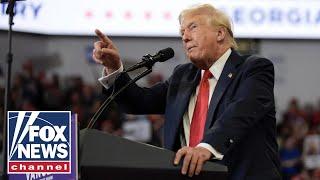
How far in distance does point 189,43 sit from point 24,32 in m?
1.98

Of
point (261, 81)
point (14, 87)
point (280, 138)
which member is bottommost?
point (280, 138)

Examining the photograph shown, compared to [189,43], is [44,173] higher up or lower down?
lower down

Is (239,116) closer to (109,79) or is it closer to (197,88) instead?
(197,88)

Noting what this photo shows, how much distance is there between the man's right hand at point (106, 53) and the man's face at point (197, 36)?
0.72 feet

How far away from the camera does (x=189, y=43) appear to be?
87.1 inches

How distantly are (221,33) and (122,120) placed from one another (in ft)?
15.2

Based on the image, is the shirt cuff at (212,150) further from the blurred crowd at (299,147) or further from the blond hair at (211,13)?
the blurred crowd at (299,147)

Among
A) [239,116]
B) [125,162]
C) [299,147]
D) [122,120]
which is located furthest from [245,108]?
[299,147]

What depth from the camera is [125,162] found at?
1.71 meters

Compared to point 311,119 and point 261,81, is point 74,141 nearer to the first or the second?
point 261,81

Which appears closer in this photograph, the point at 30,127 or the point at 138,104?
the point at 30,127

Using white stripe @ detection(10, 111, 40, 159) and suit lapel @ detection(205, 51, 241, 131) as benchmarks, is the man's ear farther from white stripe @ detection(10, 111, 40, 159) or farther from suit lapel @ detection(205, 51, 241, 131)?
white stripe @ detection(10, 111, 40, 159)

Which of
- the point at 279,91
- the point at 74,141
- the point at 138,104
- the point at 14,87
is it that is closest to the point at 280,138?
the point at 279,91

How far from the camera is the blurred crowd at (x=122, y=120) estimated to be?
6.45 meters
